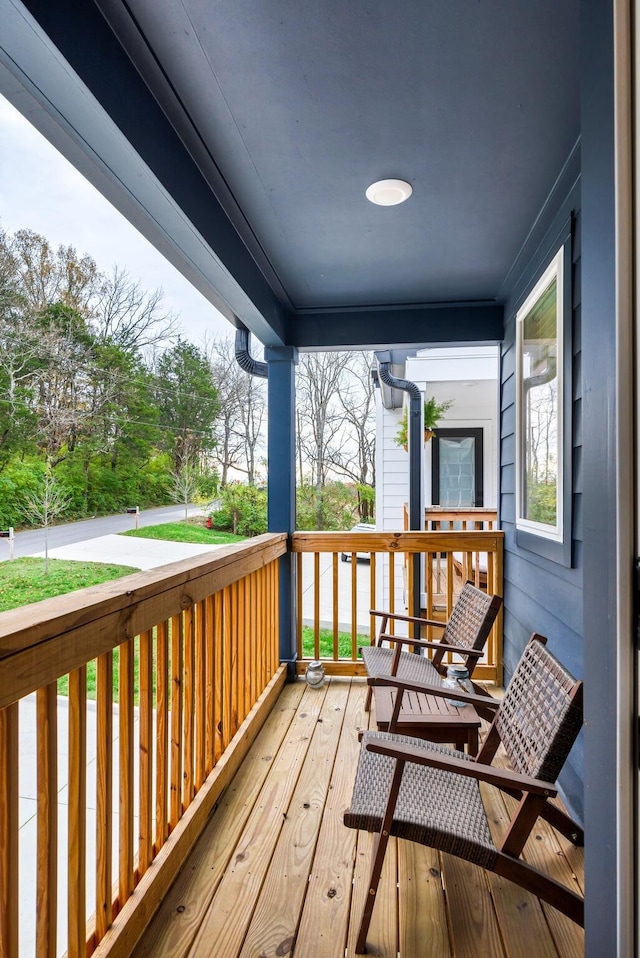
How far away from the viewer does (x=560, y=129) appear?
1865 millimetres

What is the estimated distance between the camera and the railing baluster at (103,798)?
1325mm

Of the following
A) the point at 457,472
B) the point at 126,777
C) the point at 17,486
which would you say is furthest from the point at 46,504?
the point at 457,472

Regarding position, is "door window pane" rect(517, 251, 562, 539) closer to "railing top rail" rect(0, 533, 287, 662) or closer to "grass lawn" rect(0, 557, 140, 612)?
"railing top rail" rect(0, 533, 287, 662)

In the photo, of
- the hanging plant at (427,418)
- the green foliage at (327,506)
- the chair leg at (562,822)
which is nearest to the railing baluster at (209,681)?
the chair leg at (562,822)

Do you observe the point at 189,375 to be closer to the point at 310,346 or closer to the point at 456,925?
the point at 456,925

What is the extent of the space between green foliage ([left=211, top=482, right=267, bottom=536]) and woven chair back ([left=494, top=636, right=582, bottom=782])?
1271 millimetres

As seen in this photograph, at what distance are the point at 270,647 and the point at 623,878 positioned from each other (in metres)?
2.61

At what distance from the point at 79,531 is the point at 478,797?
1.44m

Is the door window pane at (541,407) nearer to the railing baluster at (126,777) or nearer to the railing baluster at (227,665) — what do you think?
the railing baluster at (227,665)

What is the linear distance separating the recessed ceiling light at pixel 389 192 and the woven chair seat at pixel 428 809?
2.10 m

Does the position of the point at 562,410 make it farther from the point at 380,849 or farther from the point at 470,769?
the point at 380,849

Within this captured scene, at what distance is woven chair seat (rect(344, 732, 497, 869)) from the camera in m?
1.41

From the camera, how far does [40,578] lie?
107 cm

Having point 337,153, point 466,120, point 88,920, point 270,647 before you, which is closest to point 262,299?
point 337,153
